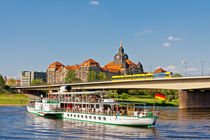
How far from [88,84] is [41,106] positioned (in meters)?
53.7

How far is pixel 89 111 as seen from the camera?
49.8 m

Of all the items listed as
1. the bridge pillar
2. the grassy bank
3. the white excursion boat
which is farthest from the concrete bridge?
the grassy bank

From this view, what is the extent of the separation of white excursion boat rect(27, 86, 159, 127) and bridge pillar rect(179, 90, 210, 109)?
104 feet

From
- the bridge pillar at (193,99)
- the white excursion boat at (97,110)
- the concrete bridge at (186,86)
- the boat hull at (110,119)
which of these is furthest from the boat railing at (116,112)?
the bridge pillar at (193,99)

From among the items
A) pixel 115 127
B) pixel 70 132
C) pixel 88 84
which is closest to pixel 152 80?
pixel 88 84

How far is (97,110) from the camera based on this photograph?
159 feet

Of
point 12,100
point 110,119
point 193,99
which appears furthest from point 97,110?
point 12,100

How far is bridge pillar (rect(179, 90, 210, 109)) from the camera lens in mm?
82062

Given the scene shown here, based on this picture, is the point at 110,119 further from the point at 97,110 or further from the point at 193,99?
the point at 193,99

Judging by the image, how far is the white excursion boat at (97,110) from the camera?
42188 mm

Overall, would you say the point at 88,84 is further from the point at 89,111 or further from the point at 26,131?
the point at 26,131

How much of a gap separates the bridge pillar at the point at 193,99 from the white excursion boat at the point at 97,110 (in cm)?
3155

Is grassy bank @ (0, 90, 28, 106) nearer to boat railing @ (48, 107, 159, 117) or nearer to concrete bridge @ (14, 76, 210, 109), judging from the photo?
concrete bridge @ (14, 76, 210, 109)

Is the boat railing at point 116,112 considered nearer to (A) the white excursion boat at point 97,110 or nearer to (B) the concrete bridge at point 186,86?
(A) the white excursion boat at point 97,110
